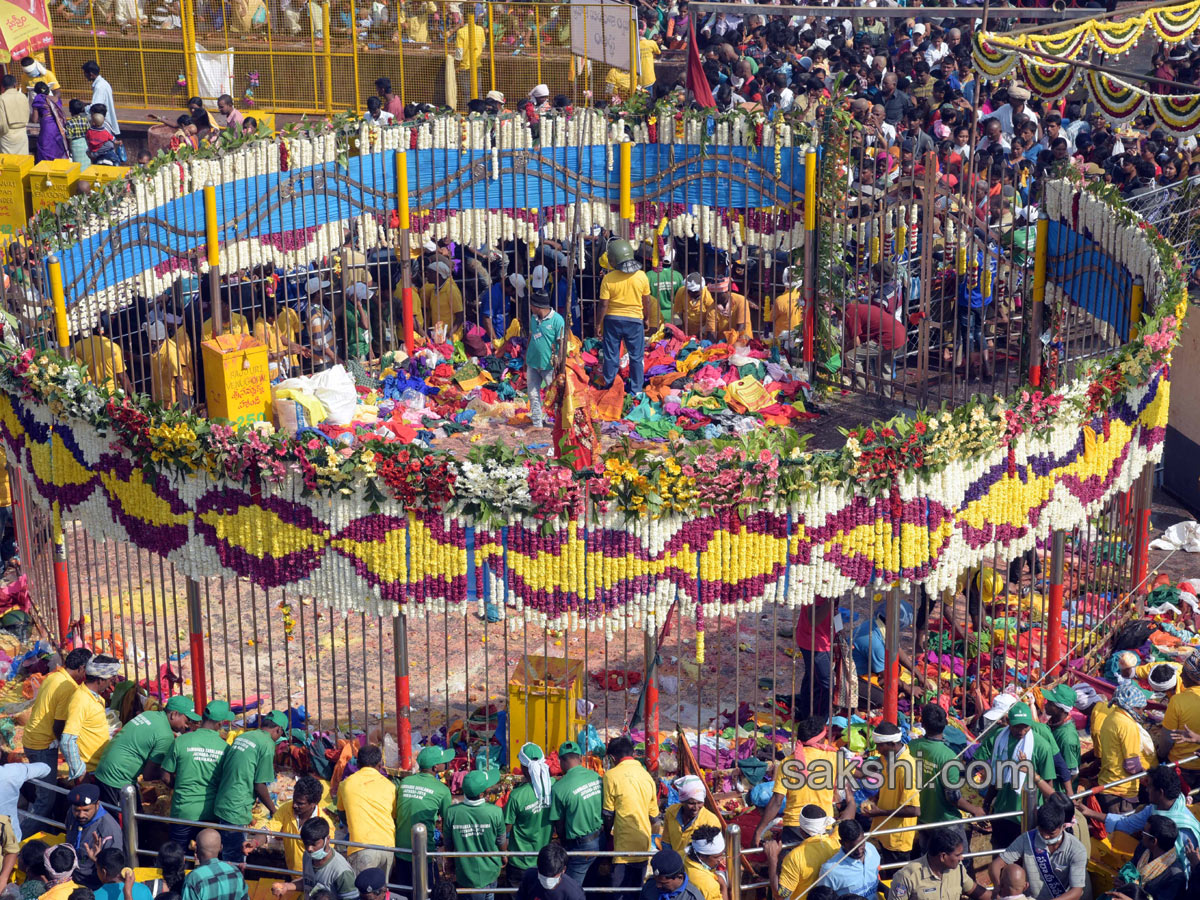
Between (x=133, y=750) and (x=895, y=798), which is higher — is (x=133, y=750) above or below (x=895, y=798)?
above

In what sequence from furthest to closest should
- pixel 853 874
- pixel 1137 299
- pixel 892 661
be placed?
pixel 1137 299, pixel 892 661, pixel 853 874

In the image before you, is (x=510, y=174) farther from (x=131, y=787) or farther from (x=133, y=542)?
(x=131, y=787)

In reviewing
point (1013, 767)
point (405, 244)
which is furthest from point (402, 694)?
point (405, 244)

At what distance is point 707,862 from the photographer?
404 inches

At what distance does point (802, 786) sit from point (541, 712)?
2218 millimetres

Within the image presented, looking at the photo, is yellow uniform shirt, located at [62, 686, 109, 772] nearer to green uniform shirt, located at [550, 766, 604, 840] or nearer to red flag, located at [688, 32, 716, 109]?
green uniform shirt, located at [550, 766, 604, 840]

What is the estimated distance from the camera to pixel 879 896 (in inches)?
410

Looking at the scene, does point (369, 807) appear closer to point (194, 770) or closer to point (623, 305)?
point (194, 770)

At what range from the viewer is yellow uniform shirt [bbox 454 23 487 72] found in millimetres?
24891

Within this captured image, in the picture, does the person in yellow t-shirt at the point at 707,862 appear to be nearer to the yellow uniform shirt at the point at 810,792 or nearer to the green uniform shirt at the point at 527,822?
the yellow uniform shirt at the point at 810,792

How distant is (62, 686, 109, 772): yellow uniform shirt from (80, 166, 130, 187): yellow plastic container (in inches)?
311

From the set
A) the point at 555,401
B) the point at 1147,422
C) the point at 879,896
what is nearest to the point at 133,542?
the point at 555,401

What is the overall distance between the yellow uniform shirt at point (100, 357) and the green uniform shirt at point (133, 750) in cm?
416

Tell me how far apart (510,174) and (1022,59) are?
7190mm
